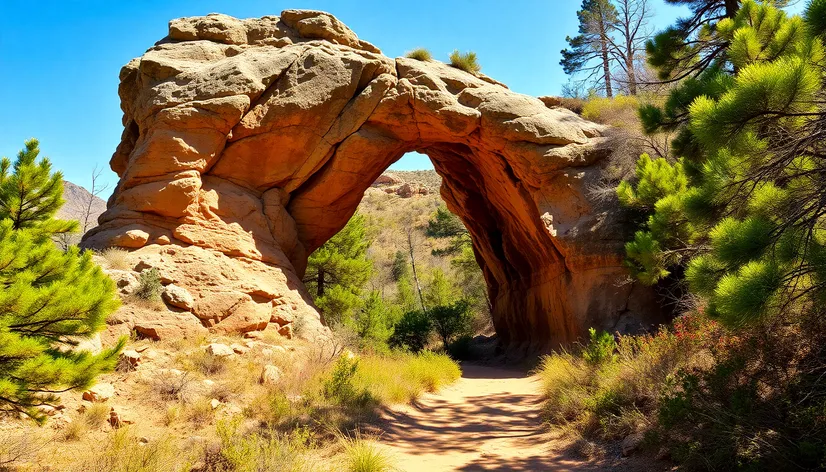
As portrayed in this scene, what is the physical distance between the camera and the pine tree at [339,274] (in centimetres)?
1720

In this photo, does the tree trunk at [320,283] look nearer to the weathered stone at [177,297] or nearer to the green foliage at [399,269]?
the weathered stone at [177,297]

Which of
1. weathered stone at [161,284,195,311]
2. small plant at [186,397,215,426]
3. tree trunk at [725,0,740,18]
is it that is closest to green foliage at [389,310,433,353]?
weathered stone at [161,284,195,311]

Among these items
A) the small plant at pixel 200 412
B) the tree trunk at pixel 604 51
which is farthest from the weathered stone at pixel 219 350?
the tree trunk at pixel 604 51

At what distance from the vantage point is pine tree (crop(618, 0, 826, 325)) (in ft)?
11.9

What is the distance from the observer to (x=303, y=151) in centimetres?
1347

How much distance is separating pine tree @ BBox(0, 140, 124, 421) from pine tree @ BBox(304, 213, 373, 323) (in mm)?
11588

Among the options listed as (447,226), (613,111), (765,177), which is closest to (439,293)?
(447,226)

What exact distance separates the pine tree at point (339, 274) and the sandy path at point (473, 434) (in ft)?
22.1

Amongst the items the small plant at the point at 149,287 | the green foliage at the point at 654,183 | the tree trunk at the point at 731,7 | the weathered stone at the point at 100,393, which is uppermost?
the tree trunk at the point at 731,7

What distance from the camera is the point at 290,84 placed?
12914 mm

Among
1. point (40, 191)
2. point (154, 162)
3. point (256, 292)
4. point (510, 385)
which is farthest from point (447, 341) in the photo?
point (40, 191)

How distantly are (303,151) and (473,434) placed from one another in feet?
29.6

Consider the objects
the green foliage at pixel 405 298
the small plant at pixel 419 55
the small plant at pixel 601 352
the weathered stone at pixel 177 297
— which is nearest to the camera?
the small plant at pixel 601 352

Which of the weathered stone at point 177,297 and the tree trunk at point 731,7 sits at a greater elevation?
the tree trunk at point 731,7
